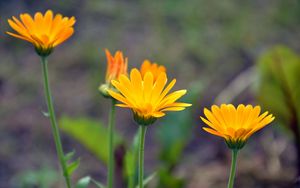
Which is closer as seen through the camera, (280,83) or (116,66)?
(116,66)

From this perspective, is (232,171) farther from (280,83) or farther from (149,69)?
(280,83)

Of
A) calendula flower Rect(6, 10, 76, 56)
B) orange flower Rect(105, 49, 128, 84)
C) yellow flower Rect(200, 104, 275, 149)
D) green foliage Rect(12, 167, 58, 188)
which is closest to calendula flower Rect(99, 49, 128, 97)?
orange flower Rect(105, 49, 128, 84)

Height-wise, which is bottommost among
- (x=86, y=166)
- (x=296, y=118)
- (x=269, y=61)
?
(x=86, y=166)

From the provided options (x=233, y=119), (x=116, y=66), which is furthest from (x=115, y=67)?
(x=233, y=119)

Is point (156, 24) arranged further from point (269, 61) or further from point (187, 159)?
point (269, 61)

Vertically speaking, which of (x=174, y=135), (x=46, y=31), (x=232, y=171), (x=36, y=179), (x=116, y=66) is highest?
(x=46, y=31)

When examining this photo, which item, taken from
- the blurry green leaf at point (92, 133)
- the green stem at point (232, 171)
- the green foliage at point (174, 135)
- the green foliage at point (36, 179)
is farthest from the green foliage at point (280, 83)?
the green stem at point (232, 171)

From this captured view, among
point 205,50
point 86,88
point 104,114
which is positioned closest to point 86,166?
point 104,114
